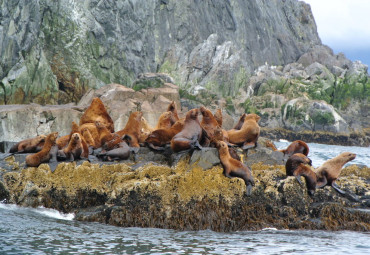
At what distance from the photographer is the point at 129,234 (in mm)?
7117

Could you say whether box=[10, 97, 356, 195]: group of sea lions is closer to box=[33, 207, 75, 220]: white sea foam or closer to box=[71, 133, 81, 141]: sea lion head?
box=[71, 133, 81, 141]: sea lion head

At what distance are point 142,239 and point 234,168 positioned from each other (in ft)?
7.61

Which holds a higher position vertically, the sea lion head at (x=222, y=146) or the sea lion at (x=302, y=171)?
the sea lion head at (x=222, y=146)

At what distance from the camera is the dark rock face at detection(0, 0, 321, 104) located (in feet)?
124

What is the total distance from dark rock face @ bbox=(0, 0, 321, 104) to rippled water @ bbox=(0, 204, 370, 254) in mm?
29351

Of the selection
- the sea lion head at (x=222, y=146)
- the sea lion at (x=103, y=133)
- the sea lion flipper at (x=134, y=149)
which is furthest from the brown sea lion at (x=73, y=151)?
the sea lion head at (x=222, y=146)

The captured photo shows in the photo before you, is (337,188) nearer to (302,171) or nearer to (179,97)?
(302,171)

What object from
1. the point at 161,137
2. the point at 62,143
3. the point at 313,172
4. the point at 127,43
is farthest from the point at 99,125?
the point at 127,43

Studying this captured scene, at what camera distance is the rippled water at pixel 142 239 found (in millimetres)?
6218

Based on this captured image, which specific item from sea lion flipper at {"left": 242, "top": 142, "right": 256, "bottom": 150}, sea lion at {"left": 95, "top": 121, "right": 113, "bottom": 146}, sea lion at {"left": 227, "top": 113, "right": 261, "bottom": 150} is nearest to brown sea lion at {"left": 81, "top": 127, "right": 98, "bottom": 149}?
sea lion at {"left": 95, "top": 121, "right": 113, "bottom": 146}

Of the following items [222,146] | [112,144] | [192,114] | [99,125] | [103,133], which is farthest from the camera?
[99,125]

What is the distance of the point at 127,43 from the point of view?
54812 millimetres

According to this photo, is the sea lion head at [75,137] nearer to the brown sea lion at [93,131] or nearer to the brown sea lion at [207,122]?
the brown sea lion at [93,131]

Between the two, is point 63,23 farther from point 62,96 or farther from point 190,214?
point 190,214
